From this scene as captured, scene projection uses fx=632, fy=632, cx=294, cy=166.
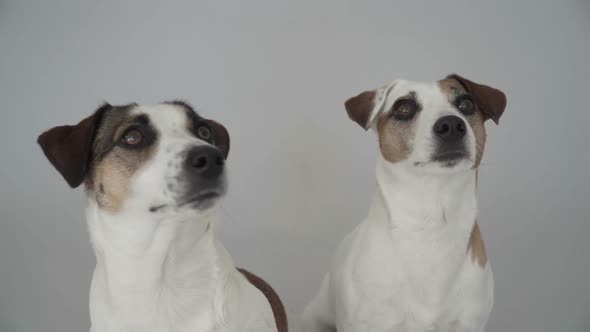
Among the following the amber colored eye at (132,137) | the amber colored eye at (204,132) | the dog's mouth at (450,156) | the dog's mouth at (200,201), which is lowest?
the dog's mouth at (200,201)

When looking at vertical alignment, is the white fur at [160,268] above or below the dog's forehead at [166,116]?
below

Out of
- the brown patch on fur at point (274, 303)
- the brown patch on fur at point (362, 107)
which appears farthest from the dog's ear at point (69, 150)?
the brown patch on fur at point (362, 107)

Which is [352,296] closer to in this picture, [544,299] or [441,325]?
[441,325]

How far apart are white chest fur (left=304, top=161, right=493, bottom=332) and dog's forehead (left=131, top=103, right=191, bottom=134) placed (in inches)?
40.5

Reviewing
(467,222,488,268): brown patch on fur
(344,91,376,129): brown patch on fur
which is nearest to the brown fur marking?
(344,91,376,129): brown patch on fur

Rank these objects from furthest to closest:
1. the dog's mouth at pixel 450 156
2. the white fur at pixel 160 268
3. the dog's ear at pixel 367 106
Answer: the dog's ear at pixel 367 106 → the dog's mouth at pixel 450 156 → the white fur at pixel 160 268

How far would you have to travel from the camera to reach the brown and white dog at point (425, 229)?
2.89 metres

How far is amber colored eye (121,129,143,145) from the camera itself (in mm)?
2484

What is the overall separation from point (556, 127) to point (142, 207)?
3386mm

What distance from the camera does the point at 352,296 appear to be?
309 cm

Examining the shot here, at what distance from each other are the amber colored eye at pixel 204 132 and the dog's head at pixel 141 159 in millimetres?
17

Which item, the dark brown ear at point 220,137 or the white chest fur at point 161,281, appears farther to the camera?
the dark brown ear at point 220,137

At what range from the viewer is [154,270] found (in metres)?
2.49

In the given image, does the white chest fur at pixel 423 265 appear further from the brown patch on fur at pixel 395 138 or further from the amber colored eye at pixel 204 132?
the amber colored eye at pixel 204 132
